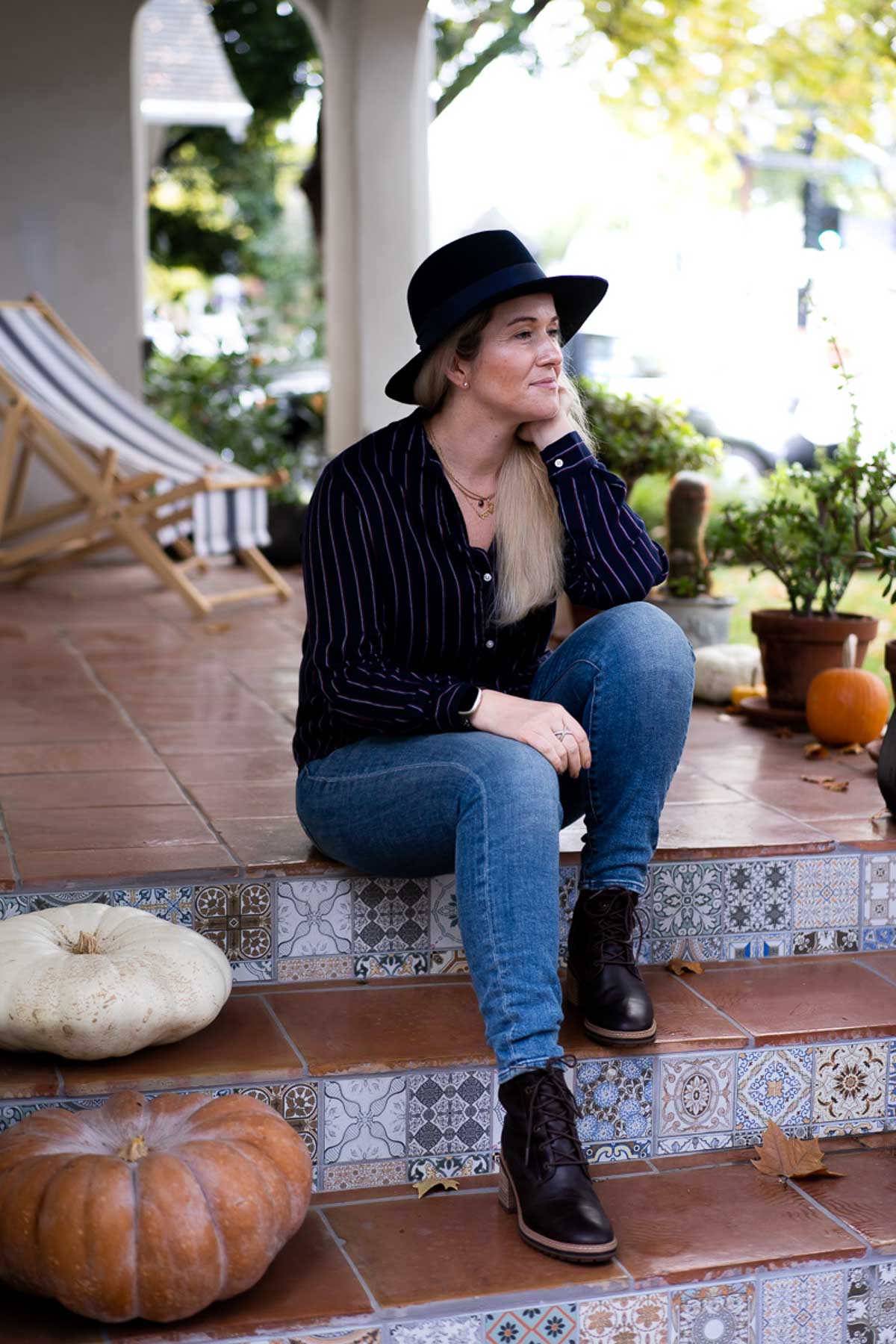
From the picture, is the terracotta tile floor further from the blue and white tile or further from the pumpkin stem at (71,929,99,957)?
the blue and white tile

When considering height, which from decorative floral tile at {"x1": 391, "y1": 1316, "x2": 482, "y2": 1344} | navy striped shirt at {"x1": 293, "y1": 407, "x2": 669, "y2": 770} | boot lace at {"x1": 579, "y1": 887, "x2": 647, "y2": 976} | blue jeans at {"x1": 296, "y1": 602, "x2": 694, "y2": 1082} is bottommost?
decorative floral tile at {"x1": 391, "y1": 1316, "x2": 482, "y2": 1344}

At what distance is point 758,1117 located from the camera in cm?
262

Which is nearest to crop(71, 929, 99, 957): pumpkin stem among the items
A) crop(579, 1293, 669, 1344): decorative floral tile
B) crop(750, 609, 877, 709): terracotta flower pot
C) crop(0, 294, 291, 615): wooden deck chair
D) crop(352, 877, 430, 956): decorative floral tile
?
crop(352, 877, 430, 956): decorative floral tile

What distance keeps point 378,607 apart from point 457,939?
0.65 m

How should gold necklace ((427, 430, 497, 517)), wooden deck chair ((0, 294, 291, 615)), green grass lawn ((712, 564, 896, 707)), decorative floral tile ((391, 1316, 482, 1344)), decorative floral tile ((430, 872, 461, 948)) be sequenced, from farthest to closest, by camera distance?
green grass lawn ((712, 564, 896, 707)) < wooden deck chair ((0, 294, 291, 615)) < decorative floral tile ((430, 872, 461, 948)) < gold necklace ((427, 430, 497, 517)) < decorative floral tile ((391, 1316, 482, 1344))

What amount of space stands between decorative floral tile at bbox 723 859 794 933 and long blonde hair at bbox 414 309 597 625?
67 cm

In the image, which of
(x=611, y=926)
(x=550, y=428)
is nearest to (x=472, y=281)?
(x=550, y=428)

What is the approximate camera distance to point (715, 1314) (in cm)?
220

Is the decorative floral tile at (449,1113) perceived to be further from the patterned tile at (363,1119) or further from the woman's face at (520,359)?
the woman's face at (520,359)

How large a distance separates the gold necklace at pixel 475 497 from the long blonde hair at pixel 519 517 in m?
0.02

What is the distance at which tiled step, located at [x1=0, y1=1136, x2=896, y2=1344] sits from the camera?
2.02 metres

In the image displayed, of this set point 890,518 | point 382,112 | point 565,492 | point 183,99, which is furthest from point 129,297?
point 183,99

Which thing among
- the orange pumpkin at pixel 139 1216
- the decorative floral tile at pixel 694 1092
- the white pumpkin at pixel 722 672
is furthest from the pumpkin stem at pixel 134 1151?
the white pumpkin at pixel 722 672

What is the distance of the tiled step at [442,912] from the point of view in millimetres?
2656
